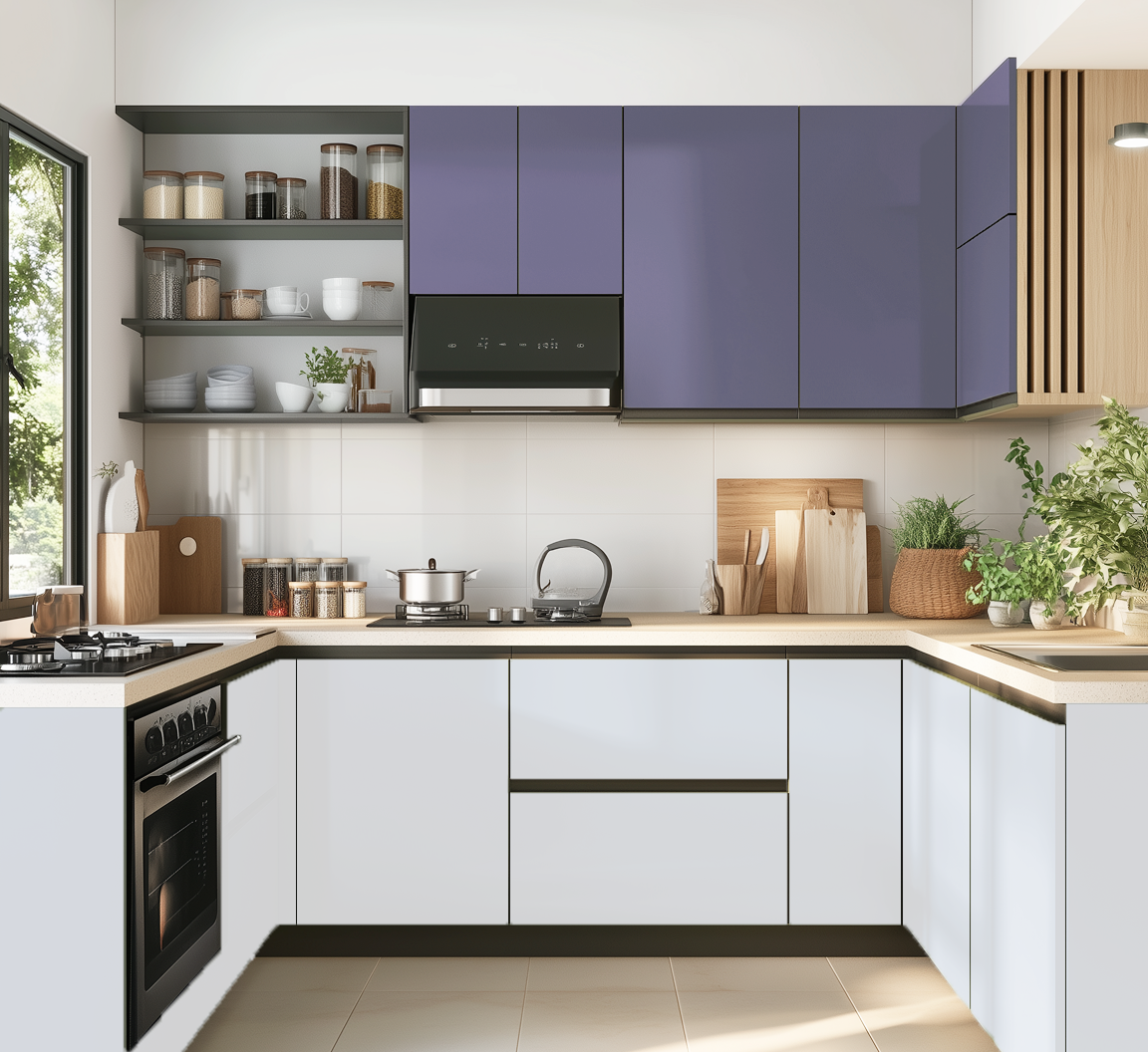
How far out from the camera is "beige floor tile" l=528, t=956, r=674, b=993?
2607 millimetres

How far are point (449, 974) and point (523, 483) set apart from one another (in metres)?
1.54

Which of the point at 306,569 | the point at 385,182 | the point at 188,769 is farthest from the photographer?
the point at 306,569

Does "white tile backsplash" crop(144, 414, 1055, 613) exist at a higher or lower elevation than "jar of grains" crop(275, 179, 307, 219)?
lower

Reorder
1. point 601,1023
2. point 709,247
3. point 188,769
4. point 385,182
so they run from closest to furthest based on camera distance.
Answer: point 188,769, point 601,1023, point 709,247, point 385,182

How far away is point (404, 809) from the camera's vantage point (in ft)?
8.89

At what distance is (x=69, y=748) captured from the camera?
1842 millimetres

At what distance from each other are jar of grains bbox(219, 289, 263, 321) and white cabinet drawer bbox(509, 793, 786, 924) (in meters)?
1.76

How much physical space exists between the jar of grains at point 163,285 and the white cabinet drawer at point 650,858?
6.32ft

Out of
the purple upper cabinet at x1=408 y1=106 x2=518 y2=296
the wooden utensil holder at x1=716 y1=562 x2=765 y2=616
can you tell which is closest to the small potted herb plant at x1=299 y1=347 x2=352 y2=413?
the purple upper cabinet at x1=408 y1=106 x2=518 y2=296

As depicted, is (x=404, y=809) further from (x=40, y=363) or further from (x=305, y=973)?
(x=40, y=363)

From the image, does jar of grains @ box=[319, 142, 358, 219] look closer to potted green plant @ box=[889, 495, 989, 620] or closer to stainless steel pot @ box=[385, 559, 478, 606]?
stainless steel pot @ box=[385, 559, 478, 606]

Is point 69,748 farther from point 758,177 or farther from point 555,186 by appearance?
point 758,177

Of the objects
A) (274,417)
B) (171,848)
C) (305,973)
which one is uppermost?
(274,417)

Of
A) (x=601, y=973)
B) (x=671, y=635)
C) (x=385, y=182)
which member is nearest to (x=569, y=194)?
(x=385, y=182)
